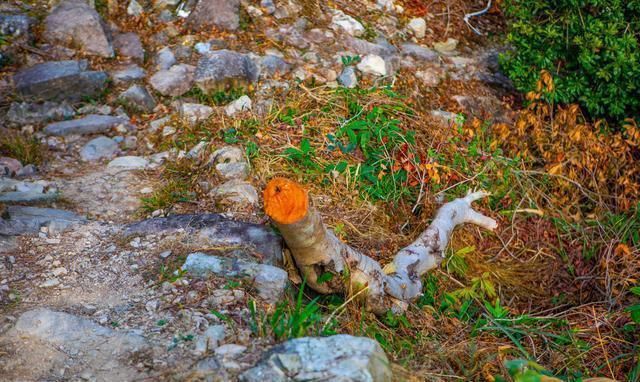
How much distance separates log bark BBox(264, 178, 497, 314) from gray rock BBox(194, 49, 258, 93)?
1.89 meters

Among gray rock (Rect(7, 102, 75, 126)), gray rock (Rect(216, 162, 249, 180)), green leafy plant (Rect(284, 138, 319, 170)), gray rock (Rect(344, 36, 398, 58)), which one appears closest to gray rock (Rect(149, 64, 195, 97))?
gray rock (Rect(7, 102, 75, 126))

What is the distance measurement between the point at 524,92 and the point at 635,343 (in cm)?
264

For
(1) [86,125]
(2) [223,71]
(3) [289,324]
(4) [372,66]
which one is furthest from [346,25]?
(3) [289,324]

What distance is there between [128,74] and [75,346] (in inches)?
119

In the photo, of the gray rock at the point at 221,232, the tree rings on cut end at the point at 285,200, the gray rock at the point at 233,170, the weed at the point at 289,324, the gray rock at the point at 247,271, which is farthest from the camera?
the gray rock at the point at 233,170

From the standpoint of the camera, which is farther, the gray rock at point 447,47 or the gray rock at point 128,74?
the gray rock at point 447,47

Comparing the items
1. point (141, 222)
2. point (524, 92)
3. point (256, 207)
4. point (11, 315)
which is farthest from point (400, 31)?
point (11, 315)

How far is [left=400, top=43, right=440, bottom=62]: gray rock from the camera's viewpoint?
6.08 metres

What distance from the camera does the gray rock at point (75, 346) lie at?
2.64 meters

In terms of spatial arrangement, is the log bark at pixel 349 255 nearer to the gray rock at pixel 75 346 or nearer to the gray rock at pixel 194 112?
the gray rock at pixel 75 346

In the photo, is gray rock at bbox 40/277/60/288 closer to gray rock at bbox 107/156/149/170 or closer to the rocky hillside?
the rocky hillside

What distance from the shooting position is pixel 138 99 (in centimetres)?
516

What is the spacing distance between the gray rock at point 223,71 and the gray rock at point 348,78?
678mm

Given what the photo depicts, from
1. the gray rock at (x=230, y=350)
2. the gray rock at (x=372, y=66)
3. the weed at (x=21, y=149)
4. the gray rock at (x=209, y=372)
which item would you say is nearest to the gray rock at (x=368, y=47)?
the gray rock at (x=372, y=66)
